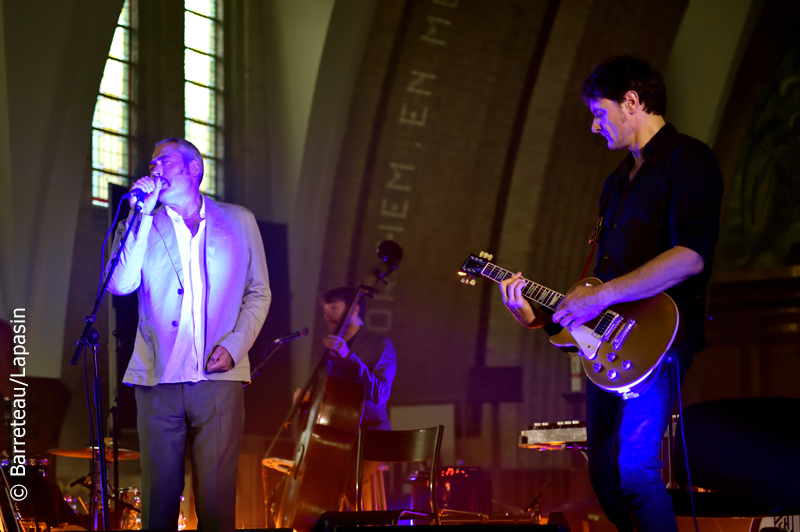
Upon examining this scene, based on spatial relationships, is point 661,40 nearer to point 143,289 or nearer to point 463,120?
point 463,120

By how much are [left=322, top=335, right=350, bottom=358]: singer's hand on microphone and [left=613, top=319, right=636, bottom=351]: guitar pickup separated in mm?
3021

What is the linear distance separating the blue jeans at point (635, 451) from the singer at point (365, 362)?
281cm

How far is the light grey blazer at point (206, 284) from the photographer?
2980 millimetres

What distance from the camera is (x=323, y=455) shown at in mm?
5129

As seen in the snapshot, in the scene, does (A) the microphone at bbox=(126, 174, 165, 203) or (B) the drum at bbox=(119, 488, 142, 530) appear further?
(B) the drum at bbox=(119, 488, 142, 530)

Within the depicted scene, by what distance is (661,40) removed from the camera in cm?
972

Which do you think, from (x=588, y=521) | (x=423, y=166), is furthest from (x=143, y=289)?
(x=423, y=166)

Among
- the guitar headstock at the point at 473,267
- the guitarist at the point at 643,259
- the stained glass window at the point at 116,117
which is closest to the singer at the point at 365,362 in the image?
the guitar headstock at the point at 473,267

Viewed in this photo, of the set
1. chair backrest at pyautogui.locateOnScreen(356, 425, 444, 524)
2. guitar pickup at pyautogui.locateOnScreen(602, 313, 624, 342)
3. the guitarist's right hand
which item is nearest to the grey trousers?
the guitarist's right hand

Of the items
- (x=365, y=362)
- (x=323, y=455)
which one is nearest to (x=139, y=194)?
(x=323, y=455)

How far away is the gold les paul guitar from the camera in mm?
2482

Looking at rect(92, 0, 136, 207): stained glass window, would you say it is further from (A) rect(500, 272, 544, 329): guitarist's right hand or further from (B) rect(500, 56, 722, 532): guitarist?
(B) rect(500, 56, 722, 532): guitarist

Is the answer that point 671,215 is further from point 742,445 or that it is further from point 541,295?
point 742,445

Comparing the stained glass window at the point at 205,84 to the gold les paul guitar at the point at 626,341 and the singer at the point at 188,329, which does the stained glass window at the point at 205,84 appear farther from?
the gold les paul guitar at the point at 626,341
